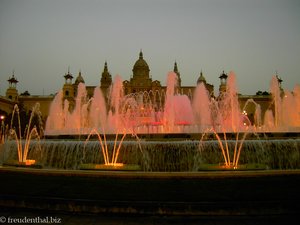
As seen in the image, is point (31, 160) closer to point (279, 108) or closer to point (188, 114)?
point (188, 114)

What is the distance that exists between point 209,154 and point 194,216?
7.34m

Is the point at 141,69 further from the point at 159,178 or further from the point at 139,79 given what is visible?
the point at 159,178

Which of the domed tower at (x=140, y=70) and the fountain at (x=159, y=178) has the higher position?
the domed tower at (x=140, y=70)

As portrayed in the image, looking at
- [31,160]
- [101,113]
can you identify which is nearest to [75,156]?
[31,160]

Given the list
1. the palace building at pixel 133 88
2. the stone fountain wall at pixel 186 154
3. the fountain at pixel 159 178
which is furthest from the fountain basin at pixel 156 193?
the palace building at pixel 133 88

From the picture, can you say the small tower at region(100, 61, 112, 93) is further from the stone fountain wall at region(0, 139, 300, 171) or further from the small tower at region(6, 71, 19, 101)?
the stone fountain wall at region(0, 139, 300, 171)

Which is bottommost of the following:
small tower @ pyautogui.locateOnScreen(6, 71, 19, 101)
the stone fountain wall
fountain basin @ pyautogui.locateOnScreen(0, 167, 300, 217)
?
fountain basin @ pyautogui.locateOnScreen(0, 167, 300, 217)

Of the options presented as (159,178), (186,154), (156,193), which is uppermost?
(186,154)

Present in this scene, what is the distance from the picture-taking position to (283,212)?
17.6 feet

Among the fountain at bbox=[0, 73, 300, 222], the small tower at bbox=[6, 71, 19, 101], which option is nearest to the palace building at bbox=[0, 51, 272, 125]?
the small tower at bbox=[6, 71, 19, 101]

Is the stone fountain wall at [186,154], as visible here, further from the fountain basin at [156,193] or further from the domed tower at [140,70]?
the domed tower at [140,70]

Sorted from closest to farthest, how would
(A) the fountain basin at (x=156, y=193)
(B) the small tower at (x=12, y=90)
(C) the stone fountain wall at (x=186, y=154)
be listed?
(A) the fountain basin at (x=156, y=193), (C) the stone fountain wall at (x=186, y=154), (B) the small tower at (x=12, y=90)

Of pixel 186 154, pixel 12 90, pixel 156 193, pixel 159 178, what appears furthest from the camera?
pixel 12 90

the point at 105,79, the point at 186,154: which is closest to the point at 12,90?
the point at 105,79
